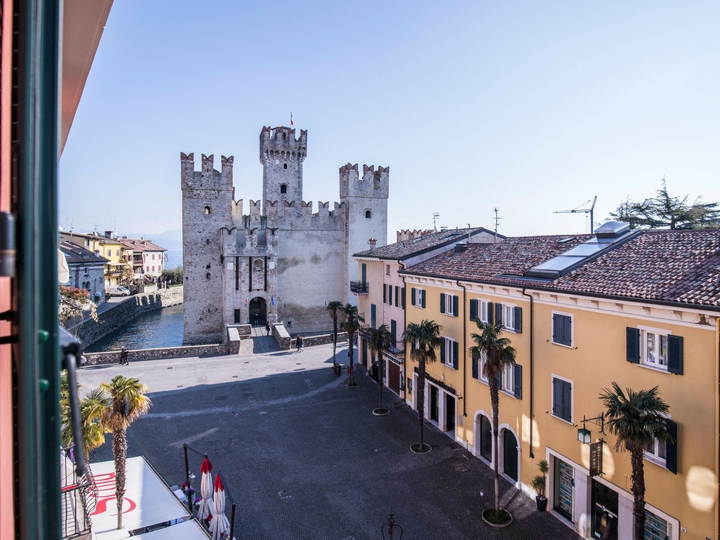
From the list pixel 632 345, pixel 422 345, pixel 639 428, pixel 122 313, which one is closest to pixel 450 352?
pixel 422 345

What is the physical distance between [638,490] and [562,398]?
4.05 metres

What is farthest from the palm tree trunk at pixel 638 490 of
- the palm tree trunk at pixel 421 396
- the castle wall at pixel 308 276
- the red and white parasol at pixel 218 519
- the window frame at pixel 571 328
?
the castle wall at pixel 308 276

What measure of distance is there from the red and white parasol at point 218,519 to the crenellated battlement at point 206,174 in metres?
35.7

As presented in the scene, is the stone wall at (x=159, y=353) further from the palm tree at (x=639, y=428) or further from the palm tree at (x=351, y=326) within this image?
the palm tree at (x=639, y=428)

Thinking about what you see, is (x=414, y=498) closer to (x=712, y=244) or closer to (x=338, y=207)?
(x=712, y=244)

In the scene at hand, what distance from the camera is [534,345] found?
55.1ft

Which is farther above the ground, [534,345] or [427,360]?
[534,345]

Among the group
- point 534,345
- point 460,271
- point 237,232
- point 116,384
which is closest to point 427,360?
point 460,271

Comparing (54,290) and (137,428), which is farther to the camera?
(137,428)

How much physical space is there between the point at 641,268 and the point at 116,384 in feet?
52.2

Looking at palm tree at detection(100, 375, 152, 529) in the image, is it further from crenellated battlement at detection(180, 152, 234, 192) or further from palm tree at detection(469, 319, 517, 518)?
crenellated battlement at detection(180, 152, 234, 192)

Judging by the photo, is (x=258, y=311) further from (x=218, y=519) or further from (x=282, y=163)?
(x=218, y=519)

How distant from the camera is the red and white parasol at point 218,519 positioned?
13.8m

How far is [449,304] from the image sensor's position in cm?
2200
